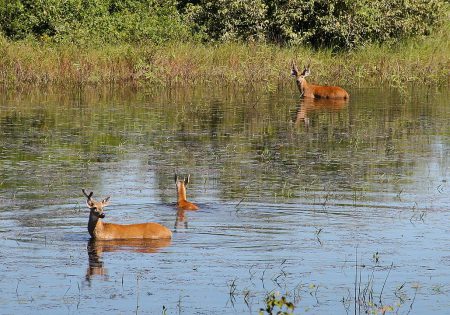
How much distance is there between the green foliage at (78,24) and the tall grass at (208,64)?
1.24 meters

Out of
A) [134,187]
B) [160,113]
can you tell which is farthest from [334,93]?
[134,187]

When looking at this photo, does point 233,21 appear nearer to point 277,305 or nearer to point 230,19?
point 230,19

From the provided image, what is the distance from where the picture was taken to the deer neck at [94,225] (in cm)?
1151

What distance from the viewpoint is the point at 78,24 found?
3253 cm

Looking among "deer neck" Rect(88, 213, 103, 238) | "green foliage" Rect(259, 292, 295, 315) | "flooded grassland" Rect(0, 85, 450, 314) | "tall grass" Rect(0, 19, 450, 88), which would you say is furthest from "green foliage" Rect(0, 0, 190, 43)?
"green foliage" Rect(259, 292, 295, 315)

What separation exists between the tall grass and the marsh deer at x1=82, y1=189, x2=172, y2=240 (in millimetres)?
17216

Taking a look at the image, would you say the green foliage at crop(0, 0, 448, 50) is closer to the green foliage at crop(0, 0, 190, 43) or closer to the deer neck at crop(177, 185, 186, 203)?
the green foliage at crop(0, 0, 190, 43)

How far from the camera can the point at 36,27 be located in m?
33.0

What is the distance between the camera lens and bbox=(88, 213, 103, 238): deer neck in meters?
11.5

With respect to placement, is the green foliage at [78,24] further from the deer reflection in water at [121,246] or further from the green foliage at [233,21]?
the deer reflection in water at [121,246]

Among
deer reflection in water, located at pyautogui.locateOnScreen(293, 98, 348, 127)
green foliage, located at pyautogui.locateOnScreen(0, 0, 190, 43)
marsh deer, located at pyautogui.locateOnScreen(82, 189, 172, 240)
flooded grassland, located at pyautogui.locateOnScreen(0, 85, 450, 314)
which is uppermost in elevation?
green foliage, located at pyautogui.locateOnScreen(0, 0, 190, 43)

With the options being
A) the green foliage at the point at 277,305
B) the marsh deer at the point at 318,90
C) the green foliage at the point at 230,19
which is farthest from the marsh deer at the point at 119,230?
the green foliage at the point at 230,19

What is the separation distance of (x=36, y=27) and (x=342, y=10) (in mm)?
9415

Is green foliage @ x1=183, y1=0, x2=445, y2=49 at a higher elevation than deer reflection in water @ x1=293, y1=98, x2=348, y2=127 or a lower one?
higher
